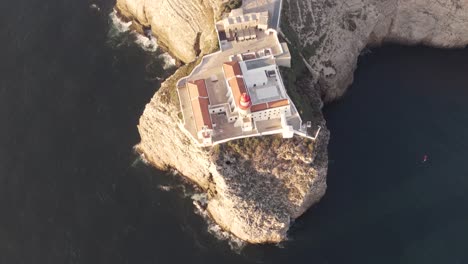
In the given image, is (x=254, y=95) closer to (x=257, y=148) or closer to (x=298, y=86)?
Answer: (x=257, y=148)

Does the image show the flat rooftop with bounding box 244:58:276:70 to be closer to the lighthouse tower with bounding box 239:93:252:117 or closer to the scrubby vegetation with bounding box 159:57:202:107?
the lighthouse tower with bounding box 239:93:252:117

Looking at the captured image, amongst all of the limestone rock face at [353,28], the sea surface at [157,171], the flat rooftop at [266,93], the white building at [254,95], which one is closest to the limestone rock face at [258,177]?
the sea surface at [157,171]

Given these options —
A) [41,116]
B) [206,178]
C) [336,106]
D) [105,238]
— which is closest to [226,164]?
[206,178]

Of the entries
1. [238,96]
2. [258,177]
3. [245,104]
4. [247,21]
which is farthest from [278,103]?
[247,21]

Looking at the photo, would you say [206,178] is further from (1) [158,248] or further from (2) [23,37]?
(2) [23,37]

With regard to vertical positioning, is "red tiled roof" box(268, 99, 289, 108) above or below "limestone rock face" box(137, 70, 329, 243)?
above

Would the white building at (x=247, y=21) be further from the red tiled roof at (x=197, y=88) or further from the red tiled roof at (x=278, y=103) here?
the red tiled roof at (x=278, y=103)

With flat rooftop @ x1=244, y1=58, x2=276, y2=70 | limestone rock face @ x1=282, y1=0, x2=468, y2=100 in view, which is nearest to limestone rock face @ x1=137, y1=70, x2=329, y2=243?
flat rooftop @ x1=244, y1=58, x2=276, y2=70
